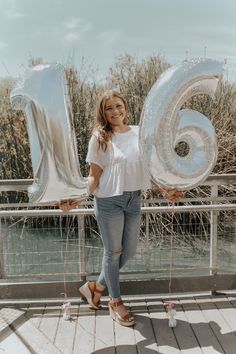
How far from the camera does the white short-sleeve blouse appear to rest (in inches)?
84.2

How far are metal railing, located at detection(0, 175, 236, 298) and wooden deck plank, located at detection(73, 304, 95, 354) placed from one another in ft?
0.78

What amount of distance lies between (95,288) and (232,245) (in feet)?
4.88

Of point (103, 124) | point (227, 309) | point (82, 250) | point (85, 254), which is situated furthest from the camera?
point (85, 254)

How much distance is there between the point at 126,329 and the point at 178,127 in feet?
3.87

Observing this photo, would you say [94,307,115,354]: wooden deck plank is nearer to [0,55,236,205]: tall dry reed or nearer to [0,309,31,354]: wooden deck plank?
[0,309,31,354]: wooden deck plank

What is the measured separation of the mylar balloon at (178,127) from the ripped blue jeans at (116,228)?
0.22 m

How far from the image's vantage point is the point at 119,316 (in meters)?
2.39

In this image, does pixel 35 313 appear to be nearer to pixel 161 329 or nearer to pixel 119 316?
pixel 119 316

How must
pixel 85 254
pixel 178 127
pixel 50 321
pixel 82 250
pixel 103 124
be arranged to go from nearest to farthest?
pixel 178 127
pixel 103 124
pixel 50 321
pixel 82 250
pixel 85 254

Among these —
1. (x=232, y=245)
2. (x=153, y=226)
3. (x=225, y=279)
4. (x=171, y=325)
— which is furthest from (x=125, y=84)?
(x=171, y=325)

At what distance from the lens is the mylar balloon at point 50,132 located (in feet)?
6.59

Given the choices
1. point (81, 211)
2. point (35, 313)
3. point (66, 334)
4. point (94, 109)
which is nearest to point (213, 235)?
point (81, 211)

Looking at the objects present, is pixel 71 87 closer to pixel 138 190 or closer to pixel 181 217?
pixel 181 217

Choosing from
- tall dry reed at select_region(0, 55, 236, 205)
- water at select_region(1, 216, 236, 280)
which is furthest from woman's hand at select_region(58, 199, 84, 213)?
tall dry reed at select_region(0, 55, 236, 205)
